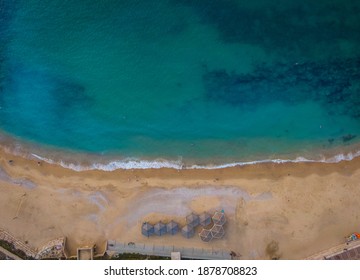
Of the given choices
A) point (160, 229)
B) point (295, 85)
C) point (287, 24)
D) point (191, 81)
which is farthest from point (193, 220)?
point (287, 24)

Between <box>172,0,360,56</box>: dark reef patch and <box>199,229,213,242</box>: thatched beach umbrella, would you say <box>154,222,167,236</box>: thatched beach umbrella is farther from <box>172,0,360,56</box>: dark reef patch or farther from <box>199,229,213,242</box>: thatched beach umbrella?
<box>172,0,360,56</box>: dark reef patch

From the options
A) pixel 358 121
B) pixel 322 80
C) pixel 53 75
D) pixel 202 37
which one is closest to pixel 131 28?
pixel 202 37

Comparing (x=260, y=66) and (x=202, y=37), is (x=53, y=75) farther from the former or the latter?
(x=260, y=66)

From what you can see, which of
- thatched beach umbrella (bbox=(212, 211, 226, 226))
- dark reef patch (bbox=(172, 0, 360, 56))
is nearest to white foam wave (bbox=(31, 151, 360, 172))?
thatched beach umbrella (bbox=(212, 211, 226, 226))

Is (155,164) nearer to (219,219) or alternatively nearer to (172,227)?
(172,227)

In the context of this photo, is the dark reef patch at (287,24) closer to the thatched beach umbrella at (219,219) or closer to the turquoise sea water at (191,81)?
the turquoise sea water at (191,81)

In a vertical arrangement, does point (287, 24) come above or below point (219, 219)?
above

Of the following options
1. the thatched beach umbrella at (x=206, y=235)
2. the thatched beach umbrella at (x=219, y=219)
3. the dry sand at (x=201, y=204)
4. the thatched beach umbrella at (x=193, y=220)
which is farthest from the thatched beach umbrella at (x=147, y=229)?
the thatched beach umbrella at (x=219, y=219)
